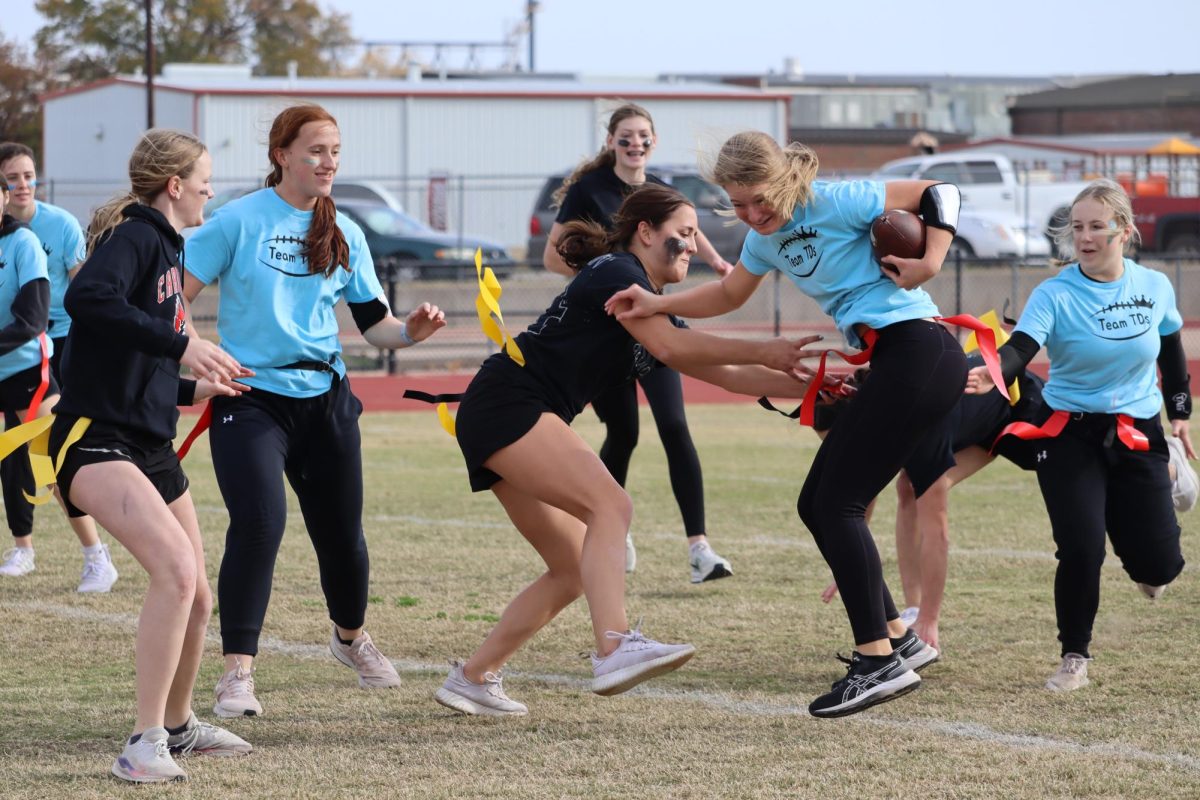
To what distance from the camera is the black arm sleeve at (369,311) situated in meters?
5.80

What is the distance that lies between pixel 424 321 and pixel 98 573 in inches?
114

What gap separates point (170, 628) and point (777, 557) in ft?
14.3

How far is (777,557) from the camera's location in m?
8.47

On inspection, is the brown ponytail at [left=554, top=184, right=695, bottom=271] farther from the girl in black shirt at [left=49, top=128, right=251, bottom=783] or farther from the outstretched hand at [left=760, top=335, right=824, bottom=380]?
the girl in black shirt at [left=49, top=128, right=251, bottom=783]

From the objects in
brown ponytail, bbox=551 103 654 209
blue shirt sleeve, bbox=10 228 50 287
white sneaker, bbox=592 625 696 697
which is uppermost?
brown ponytail, bbox=551 103 654 209

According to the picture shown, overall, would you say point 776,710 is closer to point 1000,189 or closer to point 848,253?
point 848,253

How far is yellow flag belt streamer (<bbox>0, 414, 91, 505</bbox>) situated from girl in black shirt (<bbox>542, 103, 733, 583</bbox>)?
3.30 meters

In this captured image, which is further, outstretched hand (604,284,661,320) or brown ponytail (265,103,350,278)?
brown ponytail (265,103,350,278)

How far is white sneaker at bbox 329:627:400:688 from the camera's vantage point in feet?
19.1

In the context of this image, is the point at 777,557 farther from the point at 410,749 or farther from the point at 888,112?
the point at 888,112

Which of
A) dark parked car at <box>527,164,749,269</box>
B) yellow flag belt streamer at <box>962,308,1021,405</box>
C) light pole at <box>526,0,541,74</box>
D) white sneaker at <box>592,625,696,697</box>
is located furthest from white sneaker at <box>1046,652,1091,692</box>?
light pole at <box>526,0,541,74</box>

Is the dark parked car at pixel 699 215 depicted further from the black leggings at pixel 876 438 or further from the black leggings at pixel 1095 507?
the black leggings at pixel 876 438

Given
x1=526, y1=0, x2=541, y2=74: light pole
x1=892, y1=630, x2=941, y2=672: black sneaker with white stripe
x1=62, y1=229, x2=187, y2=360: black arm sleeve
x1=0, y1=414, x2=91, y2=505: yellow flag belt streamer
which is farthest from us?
x1=526, y1=0, x2=541, y2=74: light pole

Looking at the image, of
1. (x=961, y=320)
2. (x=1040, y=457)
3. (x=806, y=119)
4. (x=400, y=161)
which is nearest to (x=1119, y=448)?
(x=1040, y=457)
